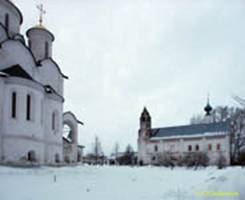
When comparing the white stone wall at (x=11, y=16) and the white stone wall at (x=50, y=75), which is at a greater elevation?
the white stone wall at (x=11, y=16)

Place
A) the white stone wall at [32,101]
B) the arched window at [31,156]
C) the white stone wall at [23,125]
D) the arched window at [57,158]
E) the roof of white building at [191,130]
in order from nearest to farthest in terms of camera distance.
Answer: the white stone wall at [23,125] → the white stone wall at [32,101] → the arched window at [31,156] → the arched window at [57,158] → the roof of white building at [191,130]

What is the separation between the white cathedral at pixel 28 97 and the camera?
69.1 ft

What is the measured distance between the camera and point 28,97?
22.4 meters

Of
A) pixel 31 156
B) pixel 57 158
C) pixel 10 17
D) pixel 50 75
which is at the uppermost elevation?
pixel 10 17

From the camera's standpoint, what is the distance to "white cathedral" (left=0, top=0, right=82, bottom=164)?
21.1 metres

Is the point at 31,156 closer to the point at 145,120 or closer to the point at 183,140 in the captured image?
the point at 183,140

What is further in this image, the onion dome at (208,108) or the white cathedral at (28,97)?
the onion dome at (208,108)

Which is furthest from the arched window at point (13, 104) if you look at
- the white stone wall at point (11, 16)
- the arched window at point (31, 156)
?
the white stone wall at point (11, 16)

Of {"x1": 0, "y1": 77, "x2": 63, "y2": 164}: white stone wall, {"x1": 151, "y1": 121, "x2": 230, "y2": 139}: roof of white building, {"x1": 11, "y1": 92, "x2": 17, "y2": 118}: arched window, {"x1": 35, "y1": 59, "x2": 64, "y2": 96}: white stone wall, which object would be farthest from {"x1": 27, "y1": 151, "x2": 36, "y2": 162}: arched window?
{"x1": 151, "y1": 121, "x2": 230, "y2": 139}: roof of white building

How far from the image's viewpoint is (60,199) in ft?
26.4

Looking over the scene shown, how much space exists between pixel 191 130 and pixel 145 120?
1114cm

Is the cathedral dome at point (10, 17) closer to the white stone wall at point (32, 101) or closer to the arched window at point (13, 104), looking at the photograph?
the white stone wall at point (32, 101)

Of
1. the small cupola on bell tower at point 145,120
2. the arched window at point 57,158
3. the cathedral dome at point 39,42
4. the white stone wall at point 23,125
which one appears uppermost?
the cathedral dome at point 39,42

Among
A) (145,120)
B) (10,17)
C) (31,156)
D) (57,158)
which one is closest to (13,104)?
(31,156)
